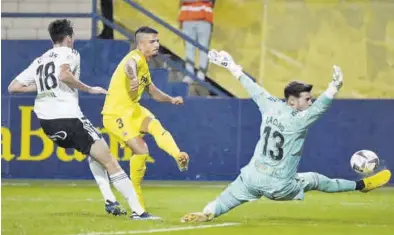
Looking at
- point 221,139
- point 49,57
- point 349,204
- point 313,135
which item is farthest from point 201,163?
point 49,57

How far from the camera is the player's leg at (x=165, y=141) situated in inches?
424

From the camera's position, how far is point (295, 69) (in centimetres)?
1927

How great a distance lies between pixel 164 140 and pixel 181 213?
34.6 inches

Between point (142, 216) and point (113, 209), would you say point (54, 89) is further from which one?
point (142, 216)

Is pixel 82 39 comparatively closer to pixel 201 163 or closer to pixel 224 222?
pixel 201 163

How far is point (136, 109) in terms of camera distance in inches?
452

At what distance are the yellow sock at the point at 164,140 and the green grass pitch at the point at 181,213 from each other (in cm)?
63

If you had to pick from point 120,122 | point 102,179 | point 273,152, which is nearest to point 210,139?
point 120,122

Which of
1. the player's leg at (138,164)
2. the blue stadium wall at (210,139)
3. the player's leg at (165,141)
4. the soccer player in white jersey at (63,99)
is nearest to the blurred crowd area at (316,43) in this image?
the blue stadium wall at (210,139)

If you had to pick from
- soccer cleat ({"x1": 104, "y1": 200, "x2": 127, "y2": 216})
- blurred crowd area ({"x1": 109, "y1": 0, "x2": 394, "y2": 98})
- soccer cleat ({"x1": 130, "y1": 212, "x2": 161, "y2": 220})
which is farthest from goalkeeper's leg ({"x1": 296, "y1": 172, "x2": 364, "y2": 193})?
blurred crowd area ({"x1": 109, "y1": 0, "x2": 394, "y2": 98})

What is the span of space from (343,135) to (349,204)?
3.65 meters

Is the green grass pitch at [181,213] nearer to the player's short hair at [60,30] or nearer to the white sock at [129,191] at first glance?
the white sock at [129,191]

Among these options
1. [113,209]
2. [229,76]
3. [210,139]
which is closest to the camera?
[113,209]

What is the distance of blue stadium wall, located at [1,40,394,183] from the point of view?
16578 mm
